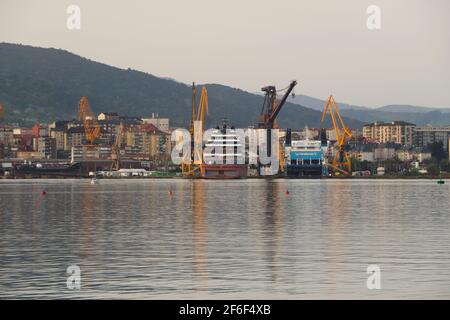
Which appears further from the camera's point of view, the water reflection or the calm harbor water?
the water reflection

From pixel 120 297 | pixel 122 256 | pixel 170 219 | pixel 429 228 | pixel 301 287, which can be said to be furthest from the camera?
pixel 170 219

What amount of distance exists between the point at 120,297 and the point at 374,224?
27.8 meters

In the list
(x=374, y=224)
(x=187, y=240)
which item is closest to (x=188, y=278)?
(x=187, y=240)

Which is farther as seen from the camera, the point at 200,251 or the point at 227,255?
the point at 200,251

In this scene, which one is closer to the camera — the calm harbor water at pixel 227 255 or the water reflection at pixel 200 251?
the calm harbor water at pixel 227 255

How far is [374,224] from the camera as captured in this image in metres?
51.0

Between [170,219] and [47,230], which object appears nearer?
[47,230]

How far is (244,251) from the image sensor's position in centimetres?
3625

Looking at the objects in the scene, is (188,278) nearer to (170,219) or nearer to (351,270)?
(351,270)

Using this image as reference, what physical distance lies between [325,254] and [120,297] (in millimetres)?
11616

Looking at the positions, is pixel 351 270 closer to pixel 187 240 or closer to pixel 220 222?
pixel 187 240
